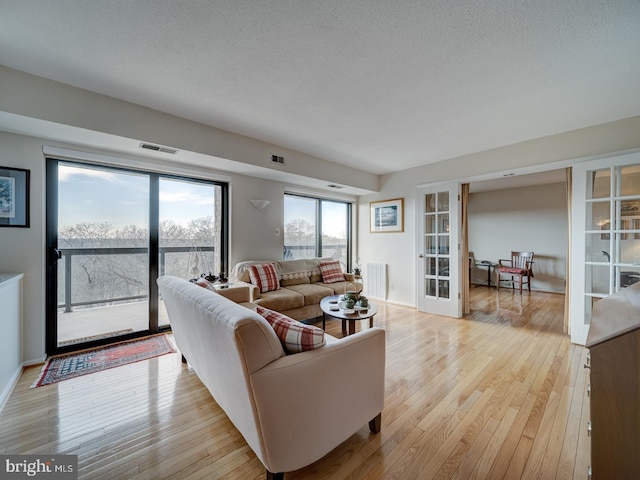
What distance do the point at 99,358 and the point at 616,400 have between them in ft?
12.2

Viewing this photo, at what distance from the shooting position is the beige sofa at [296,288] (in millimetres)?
3248

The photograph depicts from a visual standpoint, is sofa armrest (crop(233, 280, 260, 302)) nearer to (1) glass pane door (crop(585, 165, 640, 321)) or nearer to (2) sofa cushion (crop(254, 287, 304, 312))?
(2) sofa cushion (crop(254, 287, 304, 312))

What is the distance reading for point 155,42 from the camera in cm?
168

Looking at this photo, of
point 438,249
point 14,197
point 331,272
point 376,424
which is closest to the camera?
point 376,424

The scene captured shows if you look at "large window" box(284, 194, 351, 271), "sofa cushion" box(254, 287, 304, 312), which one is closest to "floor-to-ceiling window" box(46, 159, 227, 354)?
"sofa cushion" box(254, 287, 304, 312)

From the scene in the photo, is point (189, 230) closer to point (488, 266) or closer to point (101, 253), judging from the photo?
point (101, 253)

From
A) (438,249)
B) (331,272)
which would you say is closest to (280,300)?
(331,272)

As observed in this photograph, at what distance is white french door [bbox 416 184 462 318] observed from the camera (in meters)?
3.97

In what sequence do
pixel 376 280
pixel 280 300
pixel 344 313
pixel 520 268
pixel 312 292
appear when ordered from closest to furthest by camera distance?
pixel 344 313 < pixel 280 300 < pixel 312 292 < pixel 376 280 < pixel 520 268

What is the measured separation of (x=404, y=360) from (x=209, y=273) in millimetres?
2718


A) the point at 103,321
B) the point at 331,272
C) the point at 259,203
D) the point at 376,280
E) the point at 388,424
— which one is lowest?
the point at 388,424

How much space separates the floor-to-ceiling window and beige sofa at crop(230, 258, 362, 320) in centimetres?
68

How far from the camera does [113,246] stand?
2.96 m

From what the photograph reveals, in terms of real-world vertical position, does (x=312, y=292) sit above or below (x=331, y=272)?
below
